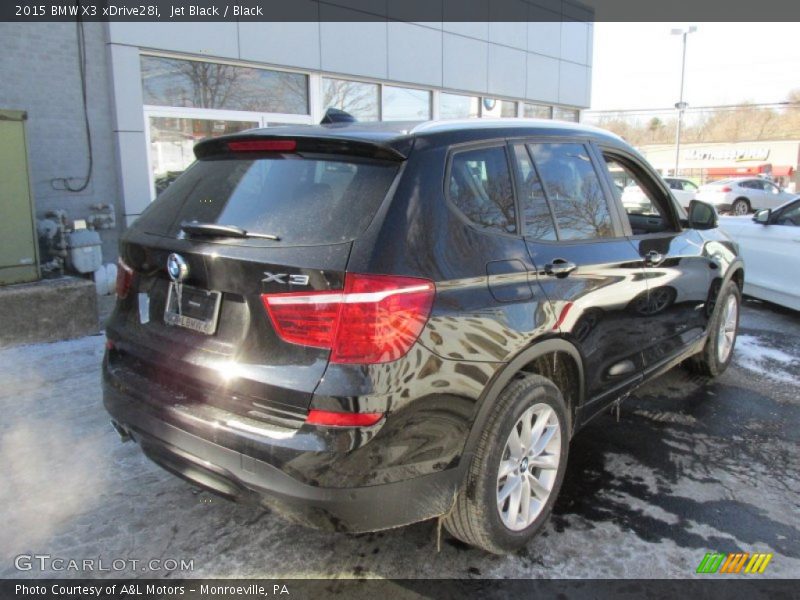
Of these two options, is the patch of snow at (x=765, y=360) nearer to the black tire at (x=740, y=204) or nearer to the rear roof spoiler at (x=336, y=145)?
the rear roof spoiler at (x=336, y=145)

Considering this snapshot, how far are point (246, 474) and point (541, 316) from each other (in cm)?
132

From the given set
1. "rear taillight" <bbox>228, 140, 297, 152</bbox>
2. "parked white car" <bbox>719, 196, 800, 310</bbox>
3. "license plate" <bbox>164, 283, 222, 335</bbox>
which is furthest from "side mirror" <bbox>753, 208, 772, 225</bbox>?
"license plate" <bbox>164, 283, 222, 335</bbox>

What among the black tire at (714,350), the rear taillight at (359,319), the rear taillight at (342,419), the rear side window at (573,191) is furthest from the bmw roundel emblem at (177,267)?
the black tire at (714,350)

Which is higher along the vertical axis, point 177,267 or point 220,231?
point 220,231

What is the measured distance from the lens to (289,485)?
2027mm

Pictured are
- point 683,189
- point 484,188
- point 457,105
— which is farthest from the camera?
point 683,189

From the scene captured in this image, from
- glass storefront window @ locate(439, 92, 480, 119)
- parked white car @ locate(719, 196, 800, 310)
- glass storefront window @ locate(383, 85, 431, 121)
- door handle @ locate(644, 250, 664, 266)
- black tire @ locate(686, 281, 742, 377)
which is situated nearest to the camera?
door handle @ locate(644, 250, 664, 266)

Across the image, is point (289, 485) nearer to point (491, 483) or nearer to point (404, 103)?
point (491, 483)

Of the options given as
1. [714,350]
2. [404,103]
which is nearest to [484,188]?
[714,350]

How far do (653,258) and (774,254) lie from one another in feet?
14.0

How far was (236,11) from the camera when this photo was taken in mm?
8141

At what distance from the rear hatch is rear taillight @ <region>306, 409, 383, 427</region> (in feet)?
0.19

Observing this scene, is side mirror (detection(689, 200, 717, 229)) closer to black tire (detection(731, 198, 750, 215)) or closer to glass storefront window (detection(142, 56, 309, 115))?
glass storefront window (detection(142, 56, 309, 115))

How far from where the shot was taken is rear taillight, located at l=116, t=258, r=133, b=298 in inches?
108
